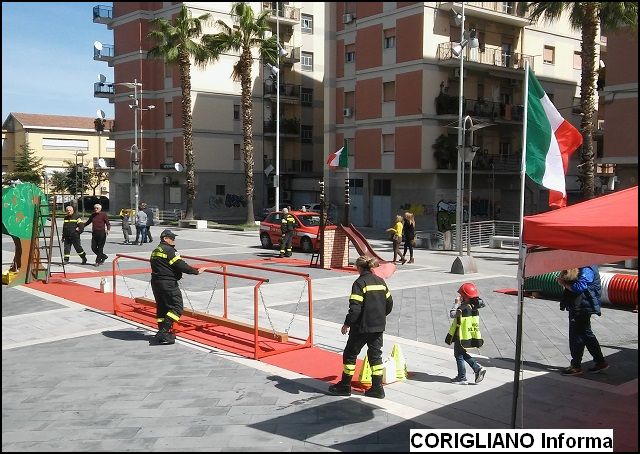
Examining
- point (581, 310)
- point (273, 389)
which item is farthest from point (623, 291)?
point (273, 389)

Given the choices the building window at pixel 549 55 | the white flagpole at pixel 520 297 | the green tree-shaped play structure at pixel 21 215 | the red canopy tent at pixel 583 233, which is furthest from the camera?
the building window at pixel 549 55

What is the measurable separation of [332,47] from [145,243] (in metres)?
21.2

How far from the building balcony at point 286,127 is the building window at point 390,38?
15713 millimetres

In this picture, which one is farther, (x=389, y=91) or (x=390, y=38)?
(x=389, y=91)

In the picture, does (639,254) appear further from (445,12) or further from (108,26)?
(108,26)

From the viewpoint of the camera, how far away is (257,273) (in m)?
19.1

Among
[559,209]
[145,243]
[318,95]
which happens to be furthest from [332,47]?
[559,209]

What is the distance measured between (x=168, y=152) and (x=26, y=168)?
18.8 m

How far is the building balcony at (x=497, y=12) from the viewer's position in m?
38.8

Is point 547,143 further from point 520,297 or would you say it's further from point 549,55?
point 549,55

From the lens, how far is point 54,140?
249 feet

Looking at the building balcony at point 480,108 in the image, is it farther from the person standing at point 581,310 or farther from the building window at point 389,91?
the person standing at point 581,310

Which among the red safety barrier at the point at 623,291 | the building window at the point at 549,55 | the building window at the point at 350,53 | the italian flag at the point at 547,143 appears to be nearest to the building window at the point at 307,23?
the building window at the point at 350,53

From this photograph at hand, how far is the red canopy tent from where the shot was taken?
564 cm
